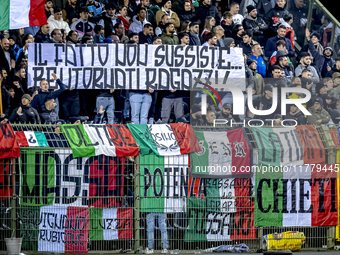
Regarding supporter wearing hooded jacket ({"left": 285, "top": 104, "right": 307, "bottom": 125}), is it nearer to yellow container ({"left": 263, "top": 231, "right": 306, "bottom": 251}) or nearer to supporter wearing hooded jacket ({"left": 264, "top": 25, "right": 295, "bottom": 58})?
supporter wearing hooded jacket ({"left": 264, "top": 25, "right": 295, "bottom": 58})

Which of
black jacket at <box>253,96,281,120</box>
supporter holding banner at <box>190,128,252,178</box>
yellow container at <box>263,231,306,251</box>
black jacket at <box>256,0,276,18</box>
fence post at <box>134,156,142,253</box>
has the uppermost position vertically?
black jacket at <box>256,0,276,18</box>

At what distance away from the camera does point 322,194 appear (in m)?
12.6

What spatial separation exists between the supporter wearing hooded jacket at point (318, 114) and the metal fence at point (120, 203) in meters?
3.89

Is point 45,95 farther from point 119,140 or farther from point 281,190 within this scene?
point 281,190

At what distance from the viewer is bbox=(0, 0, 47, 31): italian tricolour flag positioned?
52.6 feet

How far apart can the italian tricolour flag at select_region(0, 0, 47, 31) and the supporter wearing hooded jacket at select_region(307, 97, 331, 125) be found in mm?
8911

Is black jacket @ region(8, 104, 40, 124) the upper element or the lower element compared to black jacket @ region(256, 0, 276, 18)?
lower

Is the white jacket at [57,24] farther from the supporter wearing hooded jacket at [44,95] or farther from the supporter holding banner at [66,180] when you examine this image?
the supporter holding banner at [66,180]

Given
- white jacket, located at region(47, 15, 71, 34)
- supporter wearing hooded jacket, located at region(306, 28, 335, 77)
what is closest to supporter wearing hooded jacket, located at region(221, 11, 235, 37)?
supporter wearing hooded jacket, located at region(306, 28, 335, 77)

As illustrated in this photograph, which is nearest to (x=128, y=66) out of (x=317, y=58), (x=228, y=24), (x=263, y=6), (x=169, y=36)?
(x=169, y=36)

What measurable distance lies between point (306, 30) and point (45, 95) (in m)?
10.0

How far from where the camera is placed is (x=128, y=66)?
53.1 ft

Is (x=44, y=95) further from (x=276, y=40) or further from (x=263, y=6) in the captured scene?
(x=263, y=6)

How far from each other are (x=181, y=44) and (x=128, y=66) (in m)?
1.90
